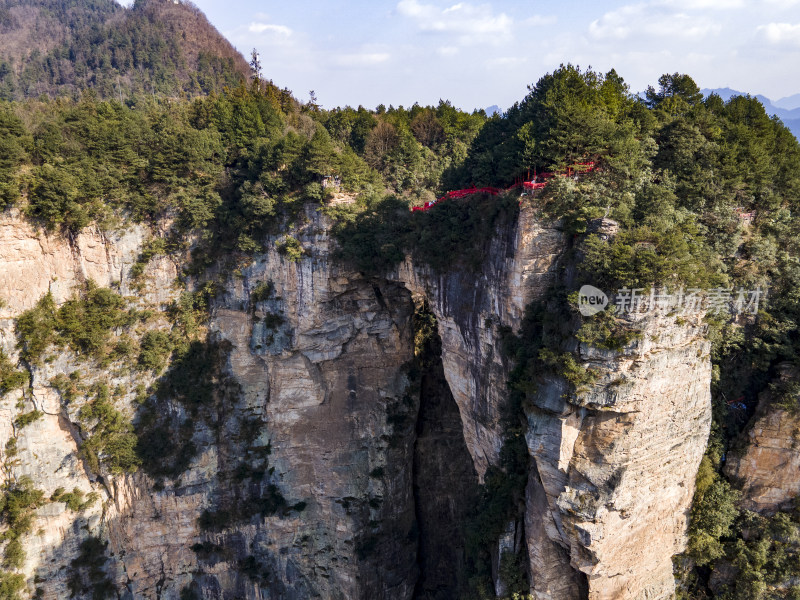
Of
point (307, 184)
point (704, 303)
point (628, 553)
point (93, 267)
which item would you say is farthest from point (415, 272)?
point (93, 267)

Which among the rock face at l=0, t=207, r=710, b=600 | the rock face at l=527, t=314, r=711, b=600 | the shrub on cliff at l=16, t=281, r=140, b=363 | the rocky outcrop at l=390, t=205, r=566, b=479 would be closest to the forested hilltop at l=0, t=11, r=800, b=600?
the shrub on cliff at l=16, t=281, r=140, b=363

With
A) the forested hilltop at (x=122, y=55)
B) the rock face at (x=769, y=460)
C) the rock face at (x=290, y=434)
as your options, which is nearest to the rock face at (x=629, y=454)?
the rock face at (x=769, y=460)

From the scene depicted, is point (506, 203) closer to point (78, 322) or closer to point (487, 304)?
point (487, 304)

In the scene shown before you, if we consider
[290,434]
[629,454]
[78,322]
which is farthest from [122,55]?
[629,454]

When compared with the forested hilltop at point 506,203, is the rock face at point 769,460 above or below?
below

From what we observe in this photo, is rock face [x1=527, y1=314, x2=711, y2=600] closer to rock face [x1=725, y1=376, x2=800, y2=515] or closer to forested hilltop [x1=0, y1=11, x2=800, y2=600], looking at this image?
forested hilltop [x1=0, y1=11, x2=800, y2=600]

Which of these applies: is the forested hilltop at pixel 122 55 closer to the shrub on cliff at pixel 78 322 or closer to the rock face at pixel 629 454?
the shrub on cliff at pixel 78 322
